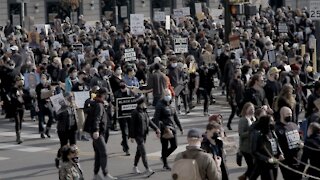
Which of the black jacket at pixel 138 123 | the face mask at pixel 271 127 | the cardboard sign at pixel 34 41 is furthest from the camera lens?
the cardboard sign at pixel 34 41

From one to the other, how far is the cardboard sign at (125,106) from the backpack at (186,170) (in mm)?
7927

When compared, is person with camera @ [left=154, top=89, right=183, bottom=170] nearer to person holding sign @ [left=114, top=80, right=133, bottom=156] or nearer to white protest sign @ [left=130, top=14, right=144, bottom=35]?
person holding sign @ [left=114, top=80, right=133, bottom=156]

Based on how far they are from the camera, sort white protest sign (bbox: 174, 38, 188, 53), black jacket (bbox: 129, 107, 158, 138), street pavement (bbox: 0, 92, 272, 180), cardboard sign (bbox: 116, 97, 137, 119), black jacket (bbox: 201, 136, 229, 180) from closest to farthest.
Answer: black jacket (bbox: 201, 136, 229, 180) < black jacket (bbox: 129, 107, 158, 138) < street pavement (bbox: 0, 92, 272, 180) < cardboard sign (bbox: 116, 97, 137, 119) < white protest sign (bbox: 174, 38, 188, 53)

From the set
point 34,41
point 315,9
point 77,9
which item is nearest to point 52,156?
point 315,9

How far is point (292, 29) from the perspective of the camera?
3972 centimetres

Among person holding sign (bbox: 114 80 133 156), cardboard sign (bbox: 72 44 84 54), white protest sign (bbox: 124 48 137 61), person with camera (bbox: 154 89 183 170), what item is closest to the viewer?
person with camera (bbox: 154 89 183 170)

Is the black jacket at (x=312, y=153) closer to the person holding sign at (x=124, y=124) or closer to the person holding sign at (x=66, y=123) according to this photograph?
the person holding sign at (x=66, y=123)

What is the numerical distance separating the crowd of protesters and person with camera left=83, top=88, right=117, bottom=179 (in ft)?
0.06

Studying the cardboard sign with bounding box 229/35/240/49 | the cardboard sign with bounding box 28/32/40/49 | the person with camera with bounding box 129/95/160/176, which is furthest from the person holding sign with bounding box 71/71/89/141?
the cardboard sign with bounding box 28/32/40/49

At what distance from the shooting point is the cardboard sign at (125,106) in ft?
61.6

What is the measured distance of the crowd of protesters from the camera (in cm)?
1391

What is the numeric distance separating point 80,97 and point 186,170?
395 inches

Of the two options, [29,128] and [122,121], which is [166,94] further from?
[29,128]

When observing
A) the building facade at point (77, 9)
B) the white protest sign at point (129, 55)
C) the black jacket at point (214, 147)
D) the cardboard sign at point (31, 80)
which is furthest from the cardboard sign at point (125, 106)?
the building facade at point (77, 9)
